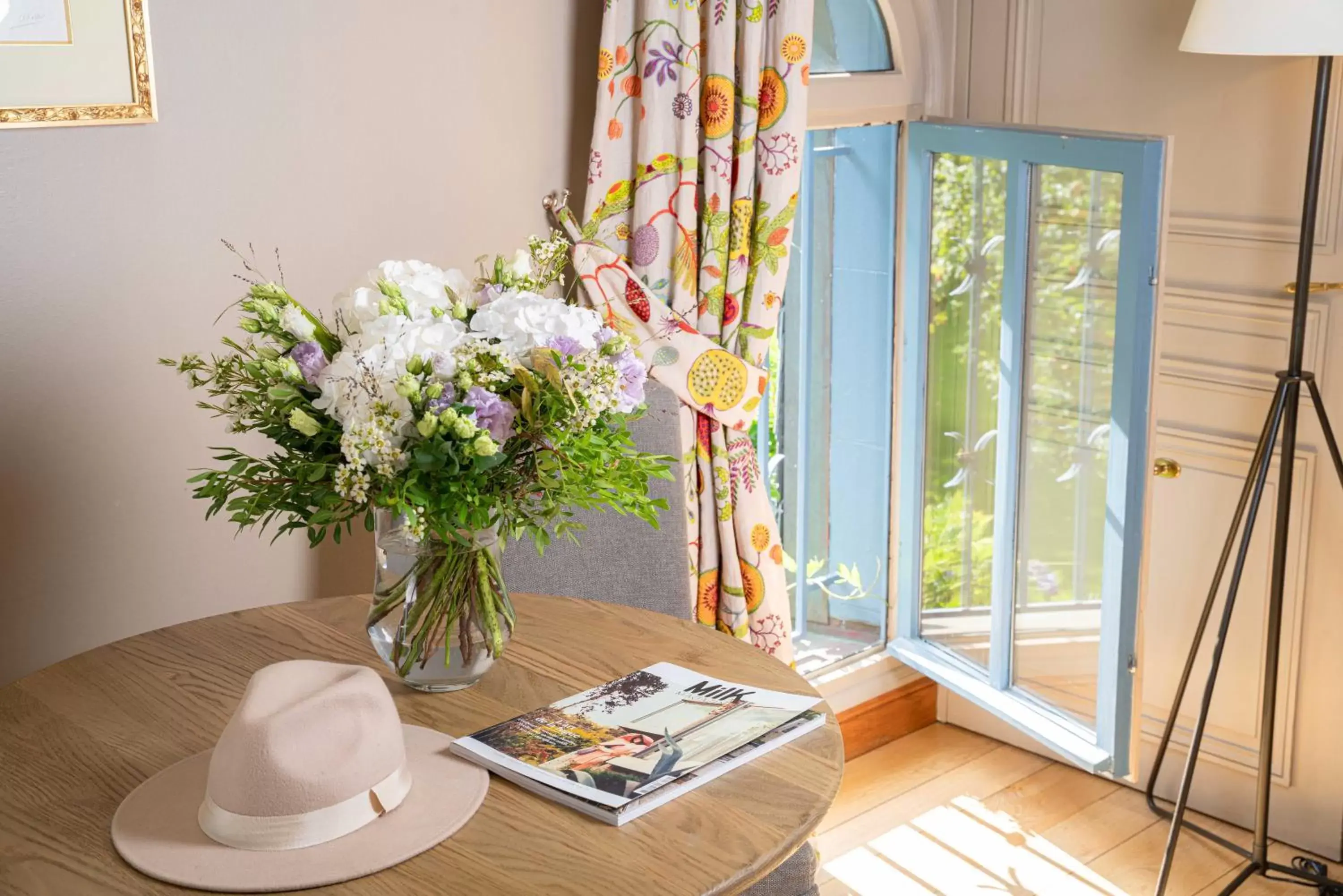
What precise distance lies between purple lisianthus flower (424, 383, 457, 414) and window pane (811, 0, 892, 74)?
1.73m

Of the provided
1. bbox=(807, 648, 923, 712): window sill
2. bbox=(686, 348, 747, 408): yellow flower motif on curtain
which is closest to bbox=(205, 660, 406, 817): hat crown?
bbox=(686, 348, 747, 408): yellow flower motif on curtain

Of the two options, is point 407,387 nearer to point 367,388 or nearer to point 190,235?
point 367,388

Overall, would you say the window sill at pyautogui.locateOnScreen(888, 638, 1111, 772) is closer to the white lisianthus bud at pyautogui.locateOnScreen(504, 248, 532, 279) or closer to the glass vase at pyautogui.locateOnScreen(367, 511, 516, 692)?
the glass vase at pyautogui.locateOnScreen(367, 511, 516, 692)

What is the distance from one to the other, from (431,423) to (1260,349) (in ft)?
6.39

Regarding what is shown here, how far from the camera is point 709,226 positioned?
94.0 inches

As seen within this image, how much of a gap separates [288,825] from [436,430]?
0.38 m

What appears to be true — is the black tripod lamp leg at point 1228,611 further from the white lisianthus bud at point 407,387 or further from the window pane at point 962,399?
the white lisianthus bud at point 407,387

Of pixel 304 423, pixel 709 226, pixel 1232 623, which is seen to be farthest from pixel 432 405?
pixel 1232 623

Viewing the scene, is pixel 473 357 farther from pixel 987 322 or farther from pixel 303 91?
pixel 987 322

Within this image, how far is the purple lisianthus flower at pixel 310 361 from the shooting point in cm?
136

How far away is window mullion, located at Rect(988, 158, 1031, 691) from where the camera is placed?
8.95 feet

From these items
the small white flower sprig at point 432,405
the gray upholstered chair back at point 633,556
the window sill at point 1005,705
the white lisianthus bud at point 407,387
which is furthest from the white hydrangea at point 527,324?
the window sill at point 1005,705

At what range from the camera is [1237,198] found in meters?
2.65

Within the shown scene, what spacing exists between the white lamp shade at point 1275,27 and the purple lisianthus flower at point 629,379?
54.0 inches
